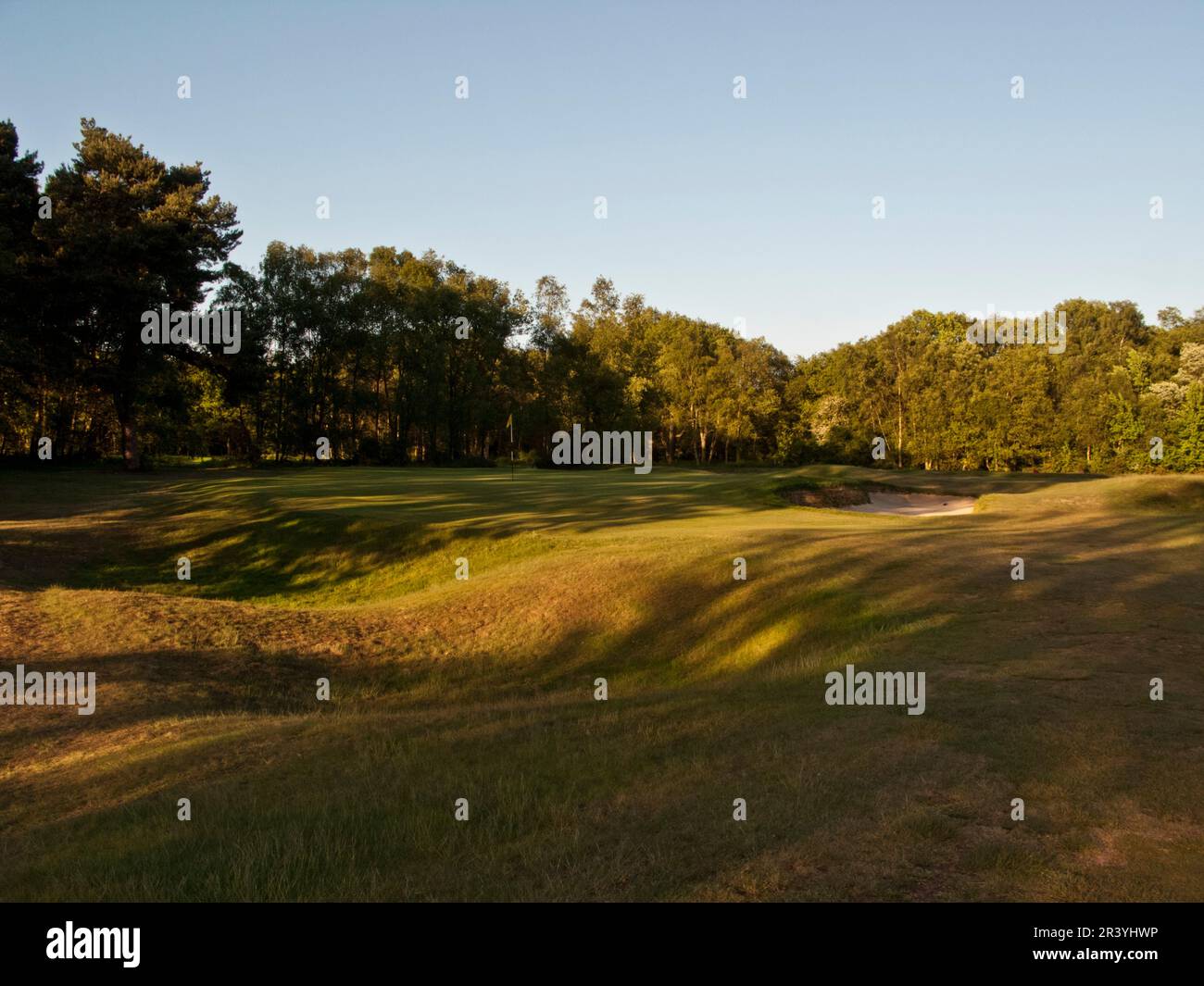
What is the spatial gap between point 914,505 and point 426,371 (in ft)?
178

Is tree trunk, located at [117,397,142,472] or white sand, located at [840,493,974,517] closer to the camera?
white sand, located at [840,493,974,517]

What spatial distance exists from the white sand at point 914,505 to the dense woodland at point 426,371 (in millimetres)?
41832

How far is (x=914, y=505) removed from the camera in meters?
42.7

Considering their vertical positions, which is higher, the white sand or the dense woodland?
the dense woodland

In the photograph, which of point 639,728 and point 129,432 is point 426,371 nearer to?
point 129,432

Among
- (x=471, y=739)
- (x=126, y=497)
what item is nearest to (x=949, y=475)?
(x=126, y=497)

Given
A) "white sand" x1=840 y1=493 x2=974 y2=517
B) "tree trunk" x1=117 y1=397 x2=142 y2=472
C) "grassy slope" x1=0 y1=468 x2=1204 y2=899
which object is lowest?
"grassy slope" x1=0 y1=468 x2=1204 y2=899

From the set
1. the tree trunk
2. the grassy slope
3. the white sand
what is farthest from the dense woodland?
the white sand

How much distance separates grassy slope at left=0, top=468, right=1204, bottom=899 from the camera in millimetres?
6035

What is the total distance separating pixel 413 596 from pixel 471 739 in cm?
1260

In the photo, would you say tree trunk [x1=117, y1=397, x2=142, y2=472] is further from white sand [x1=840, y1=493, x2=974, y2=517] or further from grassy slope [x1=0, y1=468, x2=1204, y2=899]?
white sand [x1=840, y1=493, x2=974, y2=517]

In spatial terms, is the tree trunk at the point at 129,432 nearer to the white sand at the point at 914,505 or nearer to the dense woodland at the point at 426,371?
the dense woodland at the point at 426,371

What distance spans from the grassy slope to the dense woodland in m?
32.2
